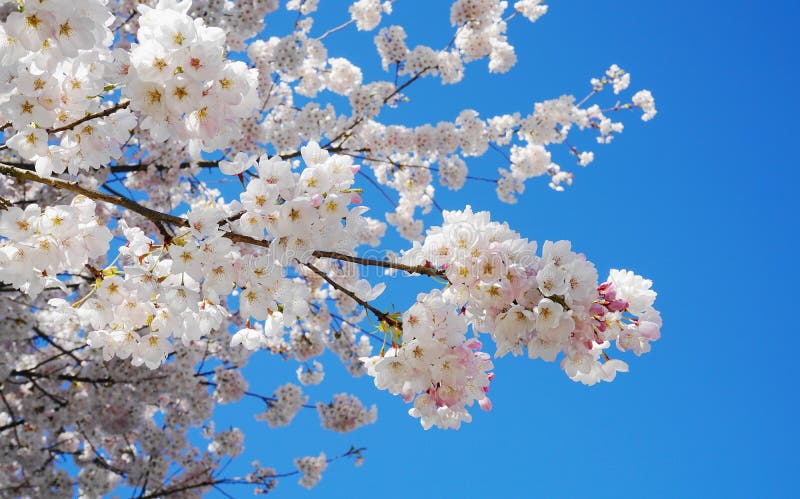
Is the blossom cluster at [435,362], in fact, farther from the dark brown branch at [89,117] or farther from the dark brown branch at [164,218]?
the dark brown branch at [89,117]

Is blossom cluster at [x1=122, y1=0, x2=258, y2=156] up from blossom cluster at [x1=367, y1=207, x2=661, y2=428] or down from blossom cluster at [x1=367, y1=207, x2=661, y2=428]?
up

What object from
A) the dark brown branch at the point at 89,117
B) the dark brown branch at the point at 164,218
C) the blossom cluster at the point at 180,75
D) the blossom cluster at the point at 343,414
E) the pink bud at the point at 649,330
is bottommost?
the pink bud at the point at 649,330

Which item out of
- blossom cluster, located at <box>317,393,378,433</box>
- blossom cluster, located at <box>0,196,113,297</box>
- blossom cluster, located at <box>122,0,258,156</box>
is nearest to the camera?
blossom cluster, located at <box>122,0,258,156</box>

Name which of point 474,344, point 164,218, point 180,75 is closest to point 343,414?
point 474,344

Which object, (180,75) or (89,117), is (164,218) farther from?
(89,117)

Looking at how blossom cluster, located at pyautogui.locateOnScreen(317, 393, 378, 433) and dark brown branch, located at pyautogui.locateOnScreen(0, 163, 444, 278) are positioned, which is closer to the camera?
dark brown branch, located at pyautogui.locateOnScreen(0, 163, 444, 278)

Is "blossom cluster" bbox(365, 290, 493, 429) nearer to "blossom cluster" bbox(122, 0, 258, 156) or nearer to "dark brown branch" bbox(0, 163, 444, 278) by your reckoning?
"dark brown branch" bbox(0, 163, 444, 278)

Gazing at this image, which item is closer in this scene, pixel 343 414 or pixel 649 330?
pixel 649 330

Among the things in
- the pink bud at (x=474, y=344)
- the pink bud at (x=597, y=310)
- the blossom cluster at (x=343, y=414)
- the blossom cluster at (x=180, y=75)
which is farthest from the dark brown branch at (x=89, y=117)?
the blossom cluster at (x=343, y=414)

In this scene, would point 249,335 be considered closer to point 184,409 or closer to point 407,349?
point 407,349

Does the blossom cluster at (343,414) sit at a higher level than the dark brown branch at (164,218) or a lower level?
higher

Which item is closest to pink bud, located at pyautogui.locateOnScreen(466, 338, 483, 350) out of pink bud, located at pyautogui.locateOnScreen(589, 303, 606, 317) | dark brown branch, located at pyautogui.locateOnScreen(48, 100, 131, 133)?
pink bud, located at pyautogui.locateOnScreen(589, 303, 606, 317)

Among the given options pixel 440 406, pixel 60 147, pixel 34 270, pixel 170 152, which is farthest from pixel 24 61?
pixel 170 152

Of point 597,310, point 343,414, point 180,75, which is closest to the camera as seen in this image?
point 180,75
